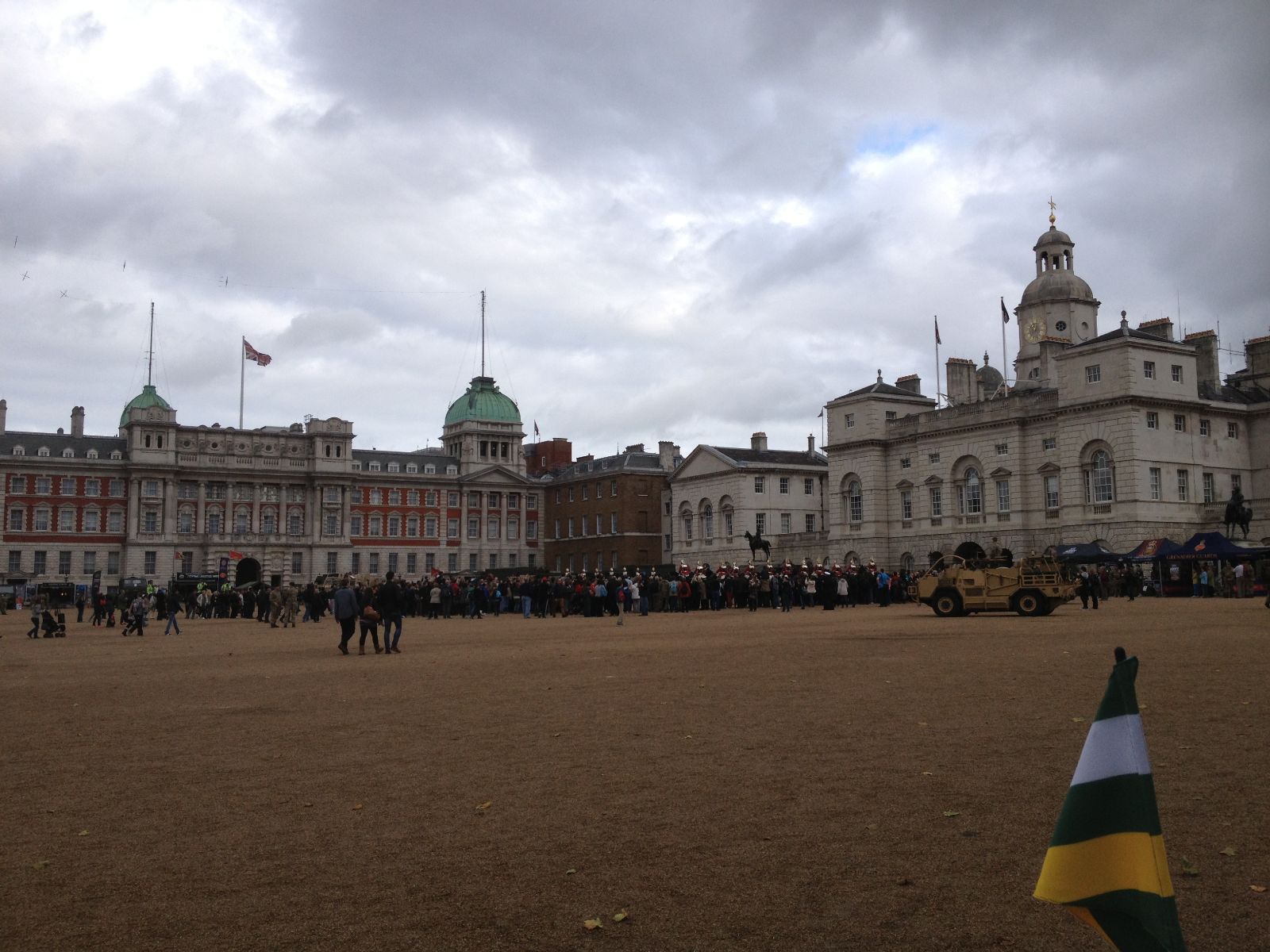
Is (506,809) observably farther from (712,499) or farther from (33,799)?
(712,499)

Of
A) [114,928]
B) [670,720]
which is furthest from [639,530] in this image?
[114,928]

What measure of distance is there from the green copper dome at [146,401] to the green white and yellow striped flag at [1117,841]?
342ft

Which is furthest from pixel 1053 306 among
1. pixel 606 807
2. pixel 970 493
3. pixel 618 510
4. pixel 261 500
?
pixel 606 807

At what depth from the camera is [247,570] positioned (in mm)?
102500

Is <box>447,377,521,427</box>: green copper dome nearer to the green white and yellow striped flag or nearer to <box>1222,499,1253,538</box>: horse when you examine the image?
<box>1222,499,1253,538</box>: horse

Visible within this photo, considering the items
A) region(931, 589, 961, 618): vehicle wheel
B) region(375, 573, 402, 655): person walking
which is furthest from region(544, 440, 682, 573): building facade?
region(375, 573, 402, 655): person walking

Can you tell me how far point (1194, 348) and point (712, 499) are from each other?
33.5 m

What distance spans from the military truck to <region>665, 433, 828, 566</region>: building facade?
39.8m

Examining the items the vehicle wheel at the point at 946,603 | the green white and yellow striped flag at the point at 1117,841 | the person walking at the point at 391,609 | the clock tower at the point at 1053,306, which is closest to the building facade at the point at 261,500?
the clock tower at the point at 1053,306

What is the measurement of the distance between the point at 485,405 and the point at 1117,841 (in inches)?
4440

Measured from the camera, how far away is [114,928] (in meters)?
6.12

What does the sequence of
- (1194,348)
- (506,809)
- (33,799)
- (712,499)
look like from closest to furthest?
(506,809)
(33,799)
(1194,348)
(712,499)

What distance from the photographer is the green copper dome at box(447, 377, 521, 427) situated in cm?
11436

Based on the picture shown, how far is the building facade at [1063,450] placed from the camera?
56.8 m
